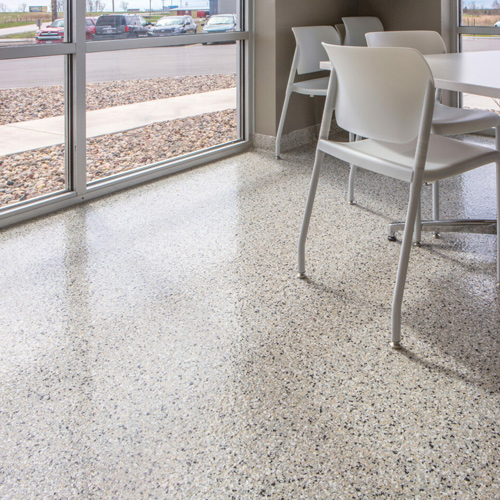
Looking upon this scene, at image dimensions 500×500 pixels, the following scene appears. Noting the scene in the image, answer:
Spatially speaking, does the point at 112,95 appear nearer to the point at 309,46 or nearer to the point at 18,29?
the point at 18,29

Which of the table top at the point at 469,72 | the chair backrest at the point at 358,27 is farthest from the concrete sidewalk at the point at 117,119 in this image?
the table top at the point at 469,72

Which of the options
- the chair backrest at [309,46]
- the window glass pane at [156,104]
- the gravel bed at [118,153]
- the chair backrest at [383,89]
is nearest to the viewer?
the chair backrest at [383,89]

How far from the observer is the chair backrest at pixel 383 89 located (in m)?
1.65

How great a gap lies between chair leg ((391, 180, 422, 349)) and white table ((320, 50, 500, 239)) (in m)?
0.30

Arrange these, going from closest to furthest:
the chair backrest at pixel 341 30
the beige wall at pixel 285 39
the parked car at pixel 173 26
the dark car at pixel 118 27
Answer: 1. the dark car at pixel 118 27
2. the parked car at pixel 173 26
3. the beige wall at pixel 285 39
4. the chair backrest at pixel 341 30

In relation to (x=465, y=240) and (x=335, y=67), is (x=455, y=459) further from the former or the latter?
(x=465, y=240)

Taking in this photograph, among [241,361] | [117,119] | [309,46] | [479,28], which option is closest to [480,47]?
[479,28]

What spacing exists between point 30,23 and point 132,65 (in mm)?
720

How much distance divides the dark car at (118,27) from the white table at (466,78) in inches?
53.1

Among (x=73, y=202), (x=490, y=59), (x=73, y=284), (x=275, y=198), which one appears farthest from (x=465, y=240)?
(x=73, y=202)

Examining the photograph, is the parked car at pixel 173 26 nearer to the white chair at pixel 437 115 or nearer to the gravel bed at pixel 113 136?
the gravel bed at pixel 113 136

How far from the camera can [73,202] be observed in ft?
10.2

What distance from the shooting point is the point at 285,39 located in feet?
13.5

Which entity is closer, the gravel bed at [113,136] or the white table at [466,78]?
the white table at [466,78]
